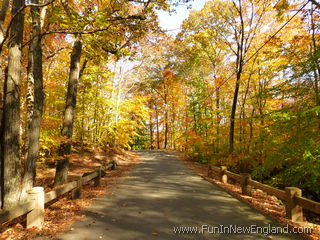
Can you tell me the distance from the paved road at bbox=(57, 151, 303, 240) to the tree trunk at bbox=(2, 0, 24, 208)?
213 cm

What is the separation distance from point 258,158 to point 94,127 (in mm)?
11202

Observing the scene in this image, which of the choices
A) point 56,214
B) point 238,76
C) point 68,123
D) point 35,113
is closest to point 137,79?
point 238,76

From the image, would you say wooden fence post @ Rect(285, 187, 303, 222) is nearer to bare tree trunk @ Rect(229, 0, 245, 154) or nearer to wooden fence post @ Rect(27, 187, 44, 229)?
wooden fence post @ Rect(27, 187, 44, 229)

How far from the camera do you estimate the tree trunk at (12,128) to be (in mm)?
5477

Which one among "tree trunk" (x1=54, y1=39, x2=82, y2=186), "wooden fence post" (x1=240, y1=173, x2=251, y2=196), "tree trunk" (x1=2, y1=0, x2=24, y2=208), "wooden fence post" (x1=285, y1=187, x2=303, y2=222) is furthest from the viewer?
"tree trunk" (x1=54, y1=39, x2=82, y2=186)

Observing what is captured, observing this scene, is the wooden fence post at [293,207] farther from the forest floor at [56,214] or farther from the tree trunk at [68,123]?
the tree trunk at [68,123]

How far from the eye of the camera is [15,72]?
19.1 feet

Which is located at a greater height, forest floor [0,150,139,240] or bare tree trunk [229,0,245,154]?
bare tree trunk [229,0,245,154]

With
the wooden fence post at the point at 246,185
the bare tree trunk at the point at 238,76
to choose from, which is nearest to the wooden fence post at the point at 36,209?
the wooden fence post at the point at 246,185

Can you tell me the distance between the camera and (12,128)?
558cm

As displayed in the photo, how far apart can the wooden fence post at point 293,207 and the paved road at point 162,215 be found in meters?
0.55

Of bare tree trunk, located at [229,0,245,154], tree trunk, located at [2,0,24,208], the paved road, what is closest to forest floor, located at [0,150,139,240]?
the paved road

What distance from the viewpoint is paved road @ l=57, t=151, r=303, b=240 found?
14.1 feet

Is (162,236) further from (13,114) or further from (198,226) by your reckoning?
(13,114)
